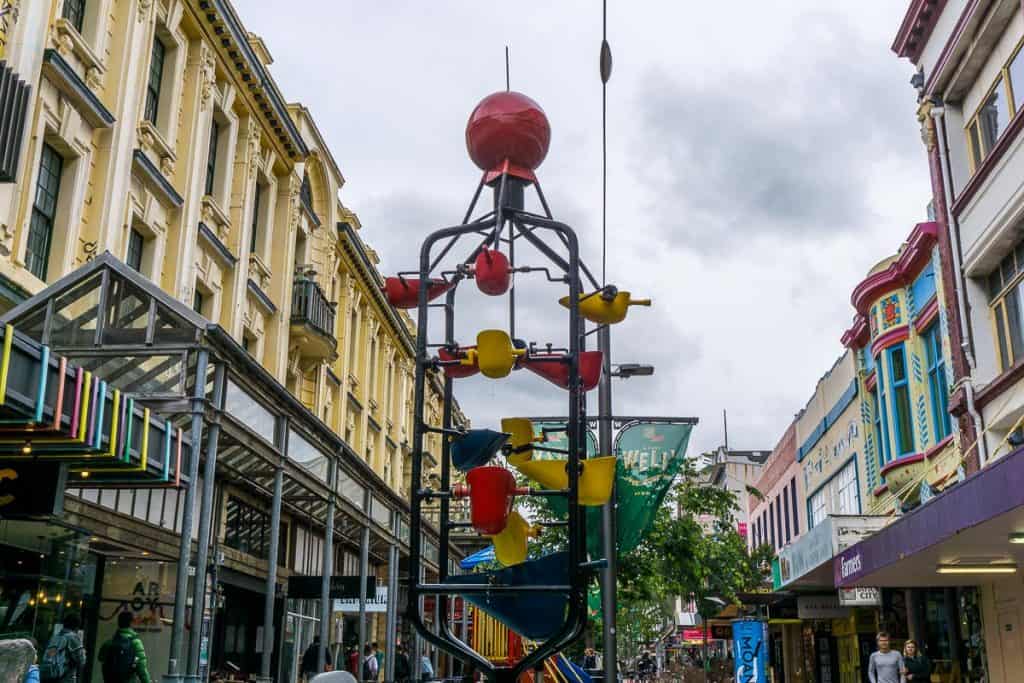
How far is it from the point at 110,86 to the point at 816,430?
24232mm

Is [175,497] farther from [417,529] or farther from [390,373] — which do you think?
[390,373]

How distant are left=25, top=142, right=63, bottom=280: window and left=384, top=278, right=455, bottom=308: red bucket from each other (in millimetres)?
9809

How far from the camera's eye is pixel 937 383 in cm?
2155

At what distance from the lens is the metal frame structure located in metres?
4.82

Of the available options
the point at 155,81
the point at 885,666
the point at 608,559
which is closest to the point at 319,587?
the point at 885,666

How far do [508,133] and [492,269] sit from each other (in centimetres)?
86

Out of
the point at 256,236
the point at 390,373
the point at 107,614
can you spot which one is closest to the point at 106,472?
the point at 107,614

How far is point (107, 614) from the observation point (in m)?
15.9

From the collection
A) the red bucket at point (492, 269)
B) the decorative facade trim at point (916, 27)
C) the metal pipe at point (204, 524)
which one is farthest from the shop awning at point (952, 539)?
the decorative facade trim at point (916, 27)

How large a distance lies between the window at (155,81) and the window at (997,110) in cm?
1396

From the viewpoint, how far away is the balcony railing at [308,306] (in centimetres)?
2419

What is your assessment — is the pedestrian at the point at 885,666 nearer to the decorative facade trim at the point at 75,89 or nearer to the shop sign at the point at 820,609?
the shop sign at the point at 820,609

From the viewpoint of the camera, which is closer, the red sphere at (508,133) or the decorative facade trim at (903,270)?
the red sphere at (508,133)

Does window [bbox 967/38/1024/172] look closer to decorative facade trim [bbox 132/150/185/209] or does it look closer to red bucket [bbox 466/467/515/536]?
decorative facade trim [bbox 132/150/185/209]
